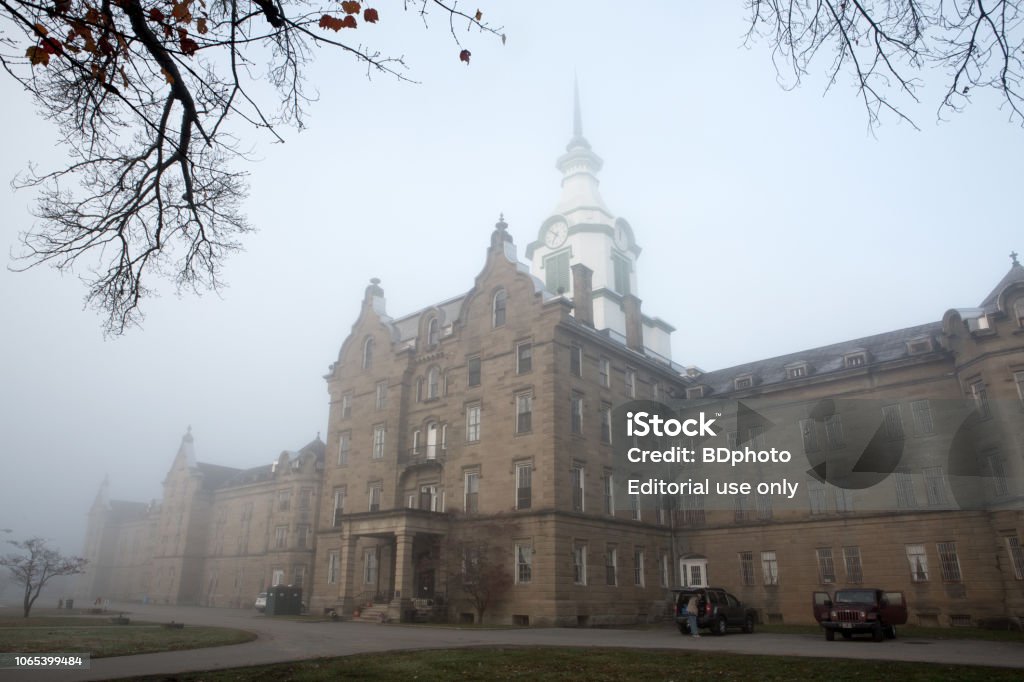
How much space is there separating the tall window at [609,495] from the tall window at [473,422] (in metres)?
7.54

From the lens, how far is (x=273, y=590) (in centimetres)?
4253

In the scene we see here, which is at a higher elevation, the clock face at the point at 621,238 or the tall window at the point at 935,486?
the clock face at the point at 621,238

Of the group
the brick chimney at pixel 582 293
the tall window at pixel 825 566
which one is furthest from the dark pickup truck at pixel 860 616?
the brick chimney at pixel 582 293

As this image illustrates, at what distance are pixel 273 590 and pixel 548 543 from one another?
19.3m

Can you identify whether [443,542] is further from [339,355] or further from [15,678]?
[15,678]

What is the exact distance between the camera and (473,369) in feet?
134

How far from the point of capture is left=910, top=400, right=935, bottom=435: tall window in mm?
36188

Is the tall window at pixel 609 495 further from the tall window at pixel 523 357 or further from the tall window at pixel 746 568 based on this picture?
the tall window at pixel 746 568

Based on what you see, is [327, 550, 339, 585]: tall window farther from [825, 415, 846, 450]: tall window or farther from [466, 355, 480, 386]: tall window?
[825, 415, 846, 450]: tall window

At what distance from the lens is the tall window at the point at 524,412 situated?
36.8 meters

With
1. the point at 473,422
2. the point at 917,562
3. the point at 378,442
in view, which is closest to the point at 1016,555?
the point at 917,562

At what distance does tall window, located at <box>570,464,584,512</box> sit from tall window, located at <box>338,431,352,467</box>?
677 inches

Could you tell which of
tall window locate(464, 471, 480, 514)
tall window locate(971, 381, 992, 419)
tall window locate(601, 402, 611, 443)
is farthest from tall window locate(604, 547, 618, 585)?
tall window locate(971, 381, 992, 419)

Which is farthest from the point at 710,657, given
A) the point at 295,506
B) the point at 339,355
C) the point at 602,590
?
the point at 295,506
